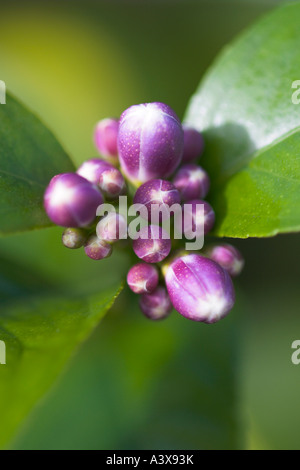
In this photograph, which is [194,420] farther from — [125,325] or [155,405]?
[125,325]

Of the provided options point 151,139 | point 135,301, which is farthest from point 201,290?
point 135,301

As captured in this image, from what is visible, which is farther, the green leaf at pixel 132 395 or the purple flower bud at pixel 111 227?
the green leaf at pixel 132 395

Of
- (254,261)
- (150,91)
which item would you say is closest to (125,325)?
(254,261)

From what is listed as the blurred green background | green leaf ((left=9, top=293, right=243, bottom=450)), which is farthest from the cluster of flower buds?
green leaf ((left=9, top=293, right=243, bottom=450))

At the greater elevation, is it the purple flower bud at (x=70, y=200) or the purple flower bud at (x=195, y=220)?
the purple flower bud at (x=195, y=220)

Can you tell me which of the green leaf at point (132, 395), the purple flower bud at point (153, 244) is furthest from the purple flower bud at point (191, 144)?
the green leaf at point (132, 395)

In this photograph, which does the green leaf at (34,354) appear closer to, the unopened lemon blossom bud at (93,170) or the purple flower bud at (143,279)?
the purple flower bud at (143,279)

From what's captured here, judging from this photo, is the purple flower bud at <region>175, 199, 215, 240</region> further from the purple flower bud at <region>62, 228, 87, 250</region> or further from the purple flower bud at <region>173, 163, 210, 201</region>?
the purple flower bud at <region>62, 228, 87, 250</region>
